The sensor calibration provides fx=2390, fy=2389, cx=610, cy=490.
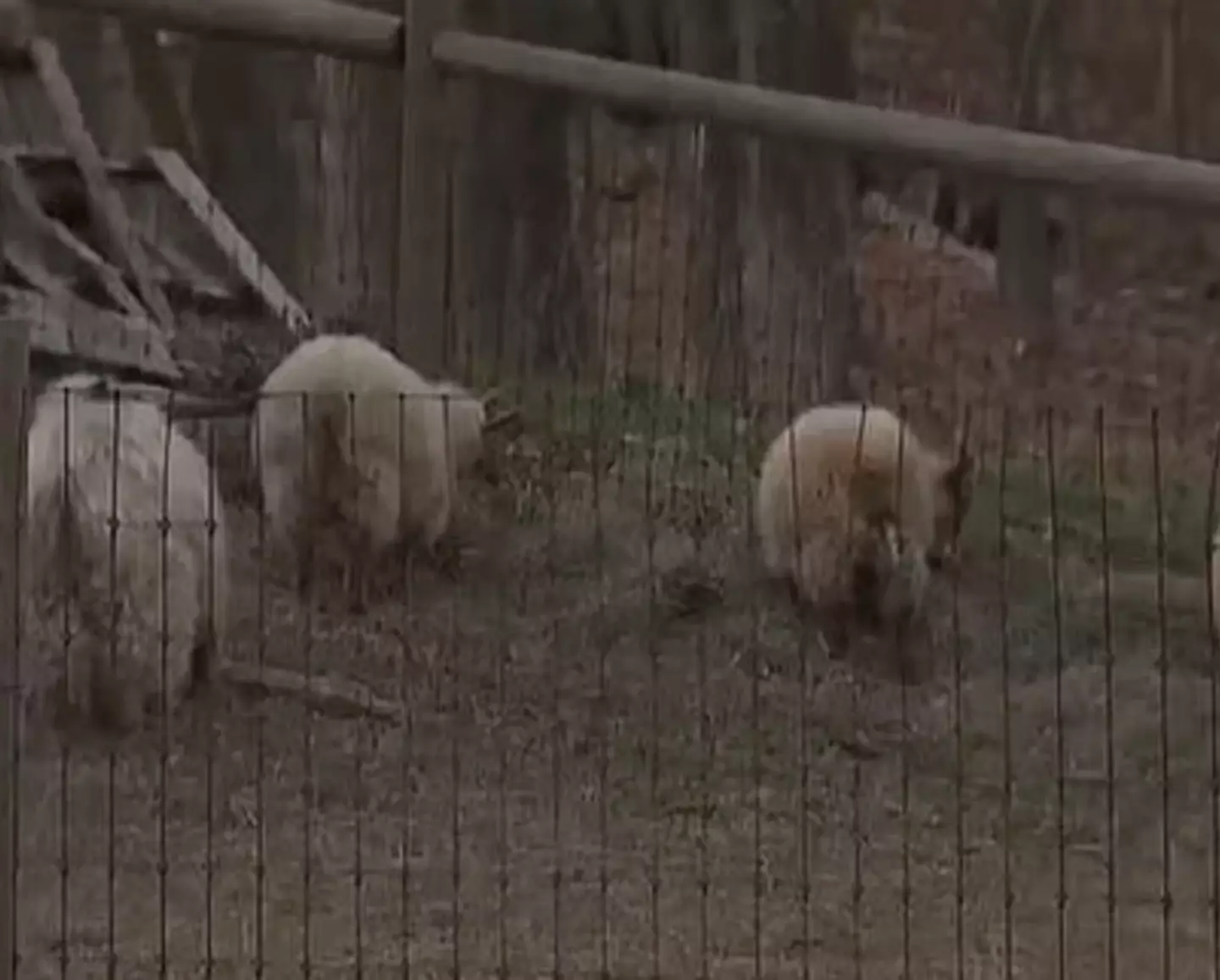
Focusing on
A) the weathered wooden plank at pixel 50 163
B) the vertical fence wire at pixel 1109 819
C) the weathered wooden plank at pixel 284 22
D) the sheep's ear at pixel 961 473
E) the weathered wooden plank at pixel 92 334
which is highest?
the weathered wooden plank at pixel 284 22

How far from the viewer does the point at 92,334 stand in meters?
6.82

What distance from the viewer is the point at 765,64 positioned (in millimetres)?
8898

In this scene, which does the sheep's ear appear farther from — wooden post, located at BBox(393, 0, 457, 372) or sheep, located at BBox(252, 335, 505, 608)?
wooden post, located at BBox(393, 0, 457, 372)

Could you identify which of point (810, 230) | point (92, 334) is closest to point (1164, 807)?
point (92, 334)

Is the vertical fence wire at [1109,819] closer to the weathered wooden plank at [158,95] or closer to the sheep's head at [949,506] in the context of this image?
the sheep's head at [949,506]

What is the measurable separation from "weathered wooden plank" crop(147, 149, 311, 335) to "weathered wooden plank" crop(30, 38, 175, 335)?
9.0 inches

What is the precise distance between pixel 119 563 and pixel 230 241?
2820 millimetres

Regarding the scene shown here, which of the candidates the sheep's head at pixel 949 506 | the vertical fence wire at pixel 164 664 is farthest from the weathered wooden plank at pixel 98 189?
the sheep's head at pixel 949 506

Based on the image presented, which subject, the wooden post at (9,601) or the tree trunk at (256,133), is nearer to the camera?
the wooden post at (9,601)

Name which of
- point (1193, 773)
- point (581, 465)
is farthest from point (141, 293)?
point (1193, 773)

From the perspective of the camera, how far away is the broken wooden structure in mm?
6855

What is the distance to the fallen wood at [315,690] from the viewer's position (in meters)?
5.09

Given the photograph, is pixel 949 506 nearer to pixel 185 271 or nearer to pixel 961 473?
pixel 961 473

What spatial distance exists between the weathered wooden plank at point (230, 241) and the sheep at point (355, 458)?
3.79ft
